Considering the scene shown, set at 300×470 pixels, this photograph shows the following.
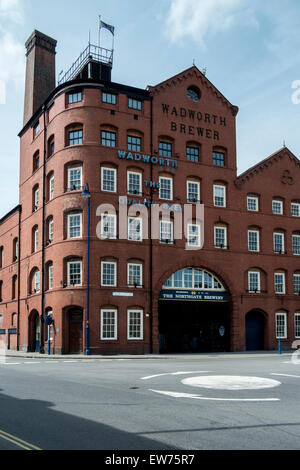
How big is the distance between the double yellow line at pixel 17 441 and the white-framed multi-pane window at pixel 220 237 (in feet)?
111

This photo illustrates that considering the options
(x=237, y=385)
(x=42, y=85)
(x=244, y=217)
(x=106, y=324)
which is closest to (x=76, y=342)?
(x=106, y=324)

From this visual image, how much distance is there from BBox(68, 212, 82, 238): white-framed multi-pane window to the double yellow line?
28.8 meters

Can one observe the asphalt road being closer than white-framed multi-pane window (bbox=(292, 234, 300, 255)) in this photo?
Yes

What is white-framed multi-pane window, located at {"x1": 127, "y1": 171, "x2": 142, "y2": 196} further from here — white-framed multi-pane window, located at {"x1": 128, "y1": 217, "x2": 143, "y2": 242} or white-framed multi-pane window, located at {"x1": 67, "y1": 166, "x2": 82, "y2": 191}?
white-framed multi-pane window, located at {"x1": 67, "y1": 166, "x2": 82, "y2": 191}

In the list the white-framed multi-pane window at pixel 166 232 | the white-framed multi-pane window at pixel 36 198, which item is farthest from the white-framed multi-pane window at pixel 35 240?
the white-framed multi-pane window at pixel 166 232

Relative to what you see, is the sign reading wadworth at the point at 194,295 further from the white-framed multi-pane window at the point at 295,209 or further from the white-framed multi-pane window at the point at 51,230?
the white-framed multi-pane window at the point at 295,209

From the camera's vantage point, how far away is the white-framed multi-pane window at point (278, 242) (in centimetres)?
4483

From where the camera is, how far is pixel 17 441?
8234mm

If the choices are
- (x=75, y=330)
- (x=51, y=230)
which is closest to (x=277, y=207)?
(x=51, y=230)

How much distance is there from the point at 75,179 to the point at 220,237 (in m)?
12.5

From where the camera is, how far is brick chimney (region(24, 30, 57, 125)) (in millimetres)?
48500

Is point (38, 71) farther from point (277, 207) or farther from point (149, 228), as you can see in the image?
point (277, 207)

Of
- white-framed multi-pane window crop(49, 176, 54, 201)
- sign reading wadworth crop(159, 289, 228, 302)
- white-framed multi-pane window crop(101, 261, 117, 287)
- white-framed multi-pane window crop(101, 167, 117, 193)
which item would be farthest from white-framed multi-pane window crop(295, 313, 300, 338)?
white-framed multi-pane window crop(49, 176, 54, 201)

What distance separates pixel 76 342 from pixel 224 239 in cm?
1444
